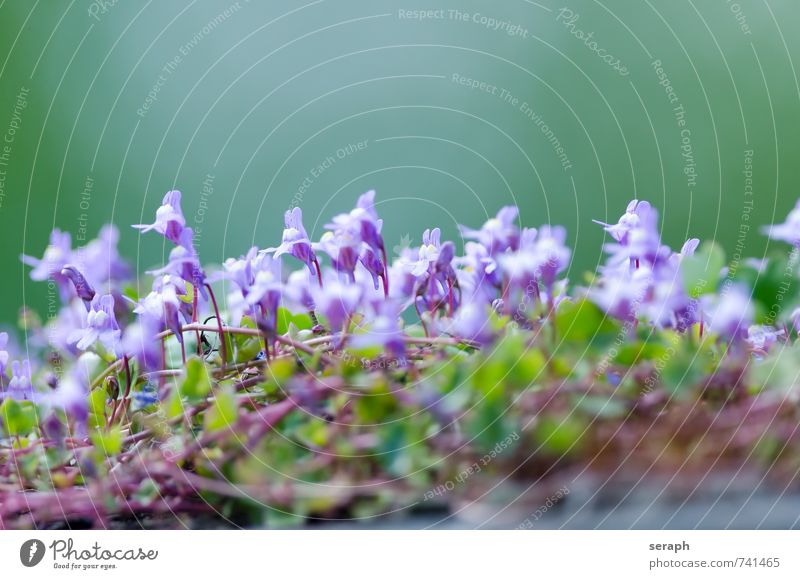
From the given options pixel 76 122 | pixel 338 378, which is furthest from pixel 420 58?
pixel 338 378

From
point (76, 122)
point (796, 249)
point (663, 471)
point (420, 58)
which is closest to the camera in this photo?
point (663, 471)

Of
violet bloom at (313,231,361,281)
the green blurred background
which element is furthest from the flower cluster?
the green blurred background

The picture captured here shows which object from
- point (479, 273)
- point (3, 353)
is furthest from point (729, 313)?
point (3, 353)

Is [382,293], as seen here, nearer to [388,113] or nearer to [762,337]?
[762,337]

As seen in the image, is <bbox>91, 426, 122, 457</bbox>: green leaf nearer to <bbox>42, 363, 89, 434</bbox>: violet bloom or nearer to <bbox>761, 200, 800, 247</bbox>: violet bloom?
<bbox>42, 363, 89, 434</bbox>: violet bloom

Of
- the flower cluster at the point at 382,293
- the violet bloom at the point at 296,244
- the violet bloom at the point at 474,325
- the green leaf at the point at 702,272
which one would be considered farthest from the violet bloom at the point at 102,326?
the green leaf at the point at 702,272

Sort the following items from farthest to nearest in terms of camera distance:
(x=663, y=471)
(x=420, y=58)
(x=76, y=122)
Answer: (x=76, y=122), (x=420, y=58), (x=663, y=471)
